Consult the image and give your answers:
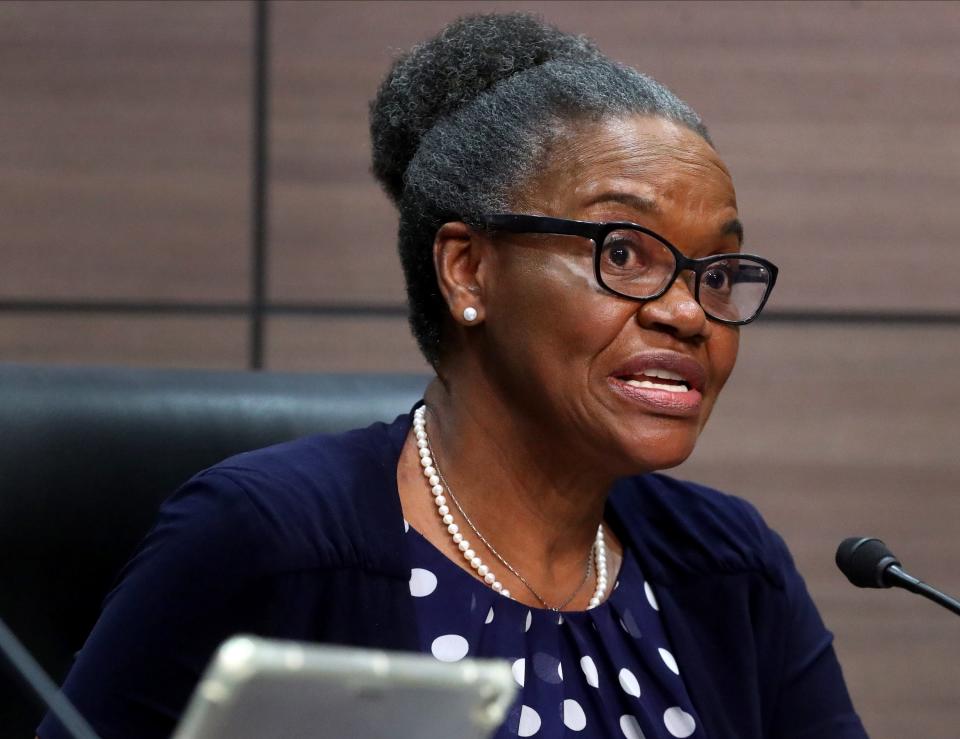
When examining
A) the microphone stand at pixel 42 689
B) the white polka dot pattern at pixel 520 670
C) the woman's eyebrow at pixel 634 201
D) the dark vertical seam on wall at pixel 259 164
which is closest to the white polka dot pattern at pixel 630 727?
the white polka dot pattern at pixel 520 670

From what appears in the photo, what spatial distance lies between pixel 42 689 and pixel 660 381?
2.18ft

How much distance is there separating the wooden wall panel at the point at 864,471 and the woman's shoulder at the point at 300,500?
107 cm

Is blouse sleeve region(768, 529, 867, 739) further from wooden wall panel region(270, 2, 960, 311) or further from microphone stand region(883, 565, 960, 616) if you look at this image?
wooden wall panel region(270, 2, 960, 311)

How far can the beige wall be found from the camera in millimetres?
2057

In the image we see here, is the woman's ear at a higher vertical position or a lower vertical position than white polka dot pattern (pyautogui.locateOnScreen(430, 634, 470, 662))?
higher

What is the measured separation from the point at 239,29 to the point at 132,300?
0.47 metres

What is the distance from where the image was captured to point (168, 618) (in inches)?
40.9

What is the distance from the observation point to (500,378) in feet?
3.89

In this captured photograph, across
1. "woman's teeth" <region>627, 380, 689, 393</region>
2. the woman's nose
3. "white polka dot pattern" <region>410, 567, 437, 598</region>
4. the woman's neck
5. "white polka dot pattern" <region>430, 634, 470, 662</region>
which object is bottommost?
"white polka dot pattern" <region>430, 634, 470, 662</region>

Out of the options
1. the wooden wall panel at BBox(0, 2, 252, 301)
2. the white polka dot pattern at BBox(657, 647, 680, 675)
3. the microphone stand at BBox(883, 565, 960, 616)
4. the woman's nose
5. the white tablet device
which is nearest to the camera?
the white tablet device

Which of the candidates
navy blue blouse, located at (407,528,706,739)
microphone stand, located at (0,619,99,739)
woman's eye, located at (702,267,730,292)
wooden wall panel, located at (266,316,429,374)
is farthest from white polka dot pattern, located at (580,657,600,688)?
wooden wall panel, located at (266,316,429,374)

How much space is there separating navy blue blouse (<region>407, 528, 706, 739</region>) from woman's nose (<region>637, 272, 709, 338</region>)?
29cm

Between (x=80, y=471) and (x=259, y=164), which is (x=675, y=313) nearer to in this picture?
(x=80, y=471)

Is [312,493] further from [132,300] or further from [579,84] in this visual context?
[132,300]
